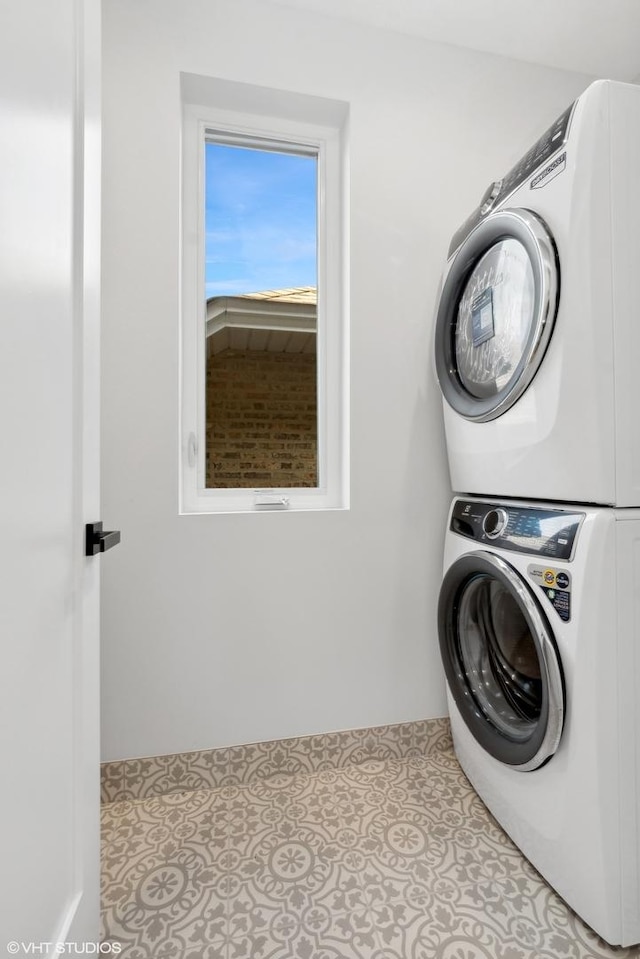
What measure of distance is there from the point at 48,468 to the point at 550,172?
1.23m

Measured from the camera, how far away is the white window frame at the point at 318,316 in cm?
170

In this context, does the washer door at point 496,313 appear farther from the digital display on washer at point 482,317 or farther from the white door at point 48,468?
the white door at point 48,468

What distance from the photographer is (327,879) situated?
1211 mm

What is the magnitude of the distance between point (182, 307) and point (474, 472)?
110 centimetres

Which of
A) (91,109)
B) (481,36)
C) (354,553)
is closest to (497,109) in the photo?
(481,36)

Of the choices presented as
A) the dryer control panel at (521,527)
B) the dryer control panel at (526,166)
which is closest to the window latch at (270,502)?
the dryer control panel at (521,527)

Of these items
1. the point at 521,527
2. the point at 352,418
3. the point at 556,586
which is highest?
the point at 352,418

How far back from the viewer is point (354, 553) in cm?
170

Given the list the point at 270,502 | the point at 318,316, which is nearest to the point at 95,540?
the point at 270,502

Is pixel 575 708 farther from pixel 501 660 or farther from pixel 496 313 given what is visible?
pixel 496 313

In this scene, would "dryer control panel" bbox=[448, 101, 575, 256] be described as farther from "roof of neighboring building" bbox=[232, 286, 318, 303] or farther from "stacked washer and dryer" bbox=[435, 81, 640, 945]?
"roof of neighboring building" bbox=[232, 286, 318, 303]

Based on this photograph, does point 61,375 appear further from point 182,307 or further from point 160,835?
point 160,835

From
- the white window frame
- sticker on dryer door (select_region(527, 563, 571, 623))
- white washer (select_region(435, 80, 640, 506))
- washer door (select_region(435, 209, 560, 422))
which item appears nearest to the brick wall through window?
the white window frame

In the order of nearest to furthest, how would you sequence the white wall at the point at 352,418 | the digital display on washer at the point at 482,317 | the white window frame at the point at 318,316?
the digital display on washer at the point at 482,317 → the white wall at the point at 352,418 → the white window frame at the point at 318,316
